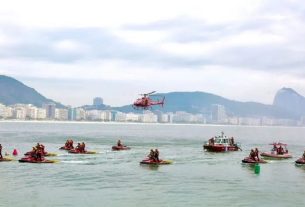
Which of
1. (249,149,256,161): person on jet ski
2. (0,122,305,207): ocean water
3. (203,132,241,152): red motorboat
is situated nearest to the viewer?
(0,122,305,207): ocean water

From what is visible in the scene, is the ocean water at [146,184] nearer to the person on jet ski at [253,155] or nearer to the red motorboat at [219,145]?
the person on jet ski at [253,155]

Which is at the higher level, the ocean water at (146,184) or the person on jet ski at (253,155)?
the person on jet ski at (253,155)

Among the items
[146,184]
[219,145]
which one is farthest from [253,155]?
[219,145]

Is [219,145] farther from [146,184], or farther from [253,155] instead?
[146,184]

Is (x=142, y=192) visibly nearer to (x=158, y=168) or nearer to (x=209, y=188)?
(x=209, y=188)

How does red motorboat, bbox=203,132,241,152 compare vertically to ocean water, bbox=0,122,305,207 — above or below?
above

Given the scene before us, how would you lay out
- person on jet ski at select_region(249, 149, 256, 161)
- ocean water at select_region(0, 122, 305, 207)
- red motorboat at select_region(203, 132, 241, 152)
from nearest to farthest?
ocean water at select_region(0, 122, 305, 207) < person on jet ski at select_region(249, 149, 256, 161) < red motorboat at select_region(203, 132, 241, 152)

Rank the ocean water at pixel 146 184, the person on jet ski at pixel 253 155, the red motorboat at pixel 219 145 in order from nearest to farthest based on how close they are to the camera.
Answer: the ocean water at pixel 146 184 → the person on jet ski at pixel 253 155 → the red motorboat at pixel 219 145

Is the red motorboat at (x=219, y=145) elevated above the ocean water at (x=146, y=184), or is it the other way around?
the red motorboat at (x=219, y=145)

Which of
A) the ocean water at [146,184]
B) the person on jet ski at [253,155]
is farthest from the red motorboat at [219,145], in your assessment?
the person on jet ski at [253,155]

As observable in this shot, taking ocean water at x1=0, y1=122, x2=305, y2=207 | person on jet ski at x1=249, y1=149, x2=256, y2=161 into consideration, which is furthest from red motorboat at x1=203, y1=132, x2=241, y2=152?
person on jet ski at x1=249, y1=149, x2=256, y2=161

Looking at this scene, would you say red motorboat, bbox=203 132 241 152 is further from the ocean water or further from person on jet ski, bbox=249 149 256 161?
person on jet ski, bbox=249 149 256 161

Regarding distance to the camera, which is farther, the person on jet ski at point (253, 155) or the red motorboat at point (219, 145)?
the red motorboat at point (219, 145)

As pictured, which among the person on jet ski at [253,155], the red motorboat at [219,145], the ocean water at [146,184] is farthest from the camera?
the red motorboat at [219,145]
